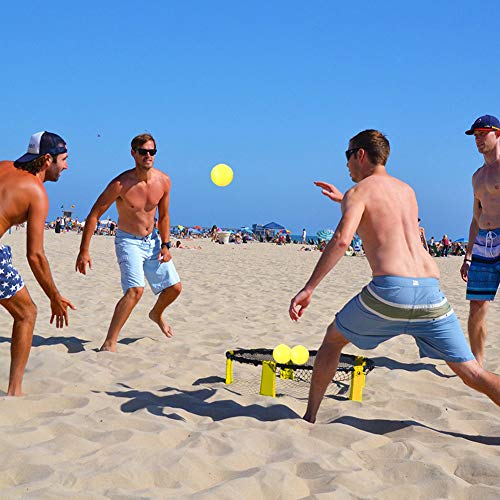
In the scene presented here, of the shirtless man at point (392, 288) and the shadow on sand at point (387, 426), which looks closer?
the shirtless man at point (392, 288)

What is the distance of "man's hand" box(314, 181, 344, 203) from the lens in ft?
12.8

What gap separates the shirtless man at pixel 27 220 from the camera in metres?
3.64

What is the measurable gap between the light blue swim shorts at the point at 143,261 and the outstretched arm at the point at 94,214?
0.30m

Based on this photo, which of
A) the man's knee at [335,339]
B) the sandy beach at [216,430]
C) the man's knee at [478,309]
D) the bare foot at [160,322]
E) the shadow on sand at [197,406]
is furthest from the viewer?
the bare foot at [160,322]

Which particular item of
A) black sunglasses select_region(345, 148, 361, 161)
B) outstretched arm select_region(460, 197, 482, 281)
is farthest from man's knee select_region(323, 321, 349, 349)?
outstretched arm select_region(460, 197, 482, 281)

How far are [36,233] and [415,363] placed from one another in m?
3.46

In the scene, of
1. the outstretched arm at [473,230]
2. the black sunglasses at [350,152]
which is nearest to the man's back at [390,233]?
the black sunglasses at [350,152]

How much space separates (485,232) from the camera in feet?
16.0

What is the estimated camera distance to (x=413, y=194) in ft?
11.6

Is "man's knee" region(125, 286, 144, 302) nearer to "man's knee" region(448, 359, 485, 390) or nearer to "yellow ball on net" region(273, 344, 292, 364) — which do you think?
"yellow ball on net" region(273, 344, 292, 364)

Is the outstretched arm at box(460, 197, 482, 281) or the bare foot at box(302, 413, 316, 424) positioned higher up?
the outstretched arm at box(460, 197, 482, 281)

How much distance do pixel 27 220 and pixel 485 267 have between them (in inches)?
129

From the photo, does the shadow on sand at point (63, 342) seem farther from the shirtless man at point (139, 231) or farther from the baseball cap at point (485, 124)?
the baseball cap at point (485, 124)

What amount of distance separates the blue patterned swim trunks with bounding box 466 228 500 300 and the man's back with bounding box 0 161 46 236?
10.5 ft
